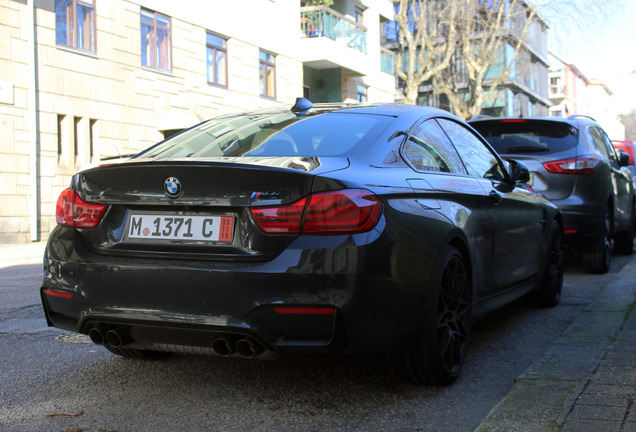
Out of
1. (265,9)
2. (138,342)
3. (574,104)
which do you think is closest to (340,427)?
(138,342)

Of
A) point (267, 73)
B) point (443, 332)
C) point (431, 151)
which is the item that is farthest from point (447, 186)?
point (267, 73)

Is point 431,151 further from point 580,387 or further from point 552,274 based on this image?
point 552,274

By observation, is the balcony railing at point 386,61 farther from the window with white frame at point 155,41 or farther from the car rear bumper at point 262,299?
the car rear bumper at point 262,299

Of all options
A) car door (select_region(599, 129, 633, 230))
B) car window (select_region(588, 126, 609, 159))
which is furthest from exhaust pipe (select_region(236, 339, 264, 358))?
car door (select_region(599, 129, 633, 230))

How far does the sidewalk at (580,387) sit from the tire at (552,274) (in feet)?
3.06

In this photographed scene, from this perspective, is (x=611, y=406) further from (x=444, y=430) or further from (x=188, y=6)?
(x=188, y=6)

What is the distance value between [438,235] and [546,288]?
8.63 feet

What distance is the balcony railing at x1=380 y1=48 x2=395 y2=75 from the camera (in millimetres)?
32812

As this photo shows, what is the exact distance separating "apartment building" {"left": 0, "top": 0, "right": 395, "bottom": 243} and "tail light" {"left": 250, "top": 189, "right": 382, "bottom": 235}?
13.1m

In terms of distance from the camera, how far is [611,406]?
296 centimetres

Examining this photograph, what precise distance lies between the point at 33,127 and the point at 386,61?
2078 cm

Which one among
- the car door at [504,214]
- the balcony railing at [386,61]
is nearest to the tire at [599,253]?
the car door at [504,214]

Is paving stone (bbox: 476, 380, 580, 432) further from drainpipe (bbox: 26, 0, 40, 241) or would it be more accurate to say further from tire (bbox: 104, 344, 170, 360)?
drainpipe (bbox: 26, 0, 40, 241)

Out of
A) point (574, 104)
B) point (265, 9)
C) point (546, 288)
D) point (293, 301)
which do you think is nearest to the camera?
point (293, 301)
